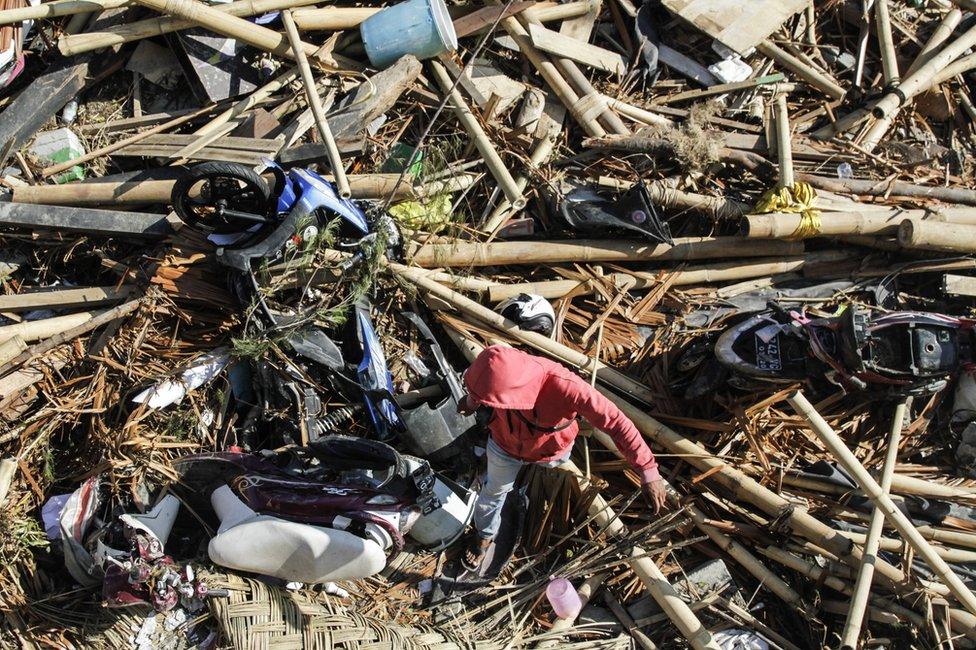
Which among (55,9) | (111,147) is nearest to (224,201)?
(111,147)

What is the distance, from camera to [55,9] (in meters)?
5.85

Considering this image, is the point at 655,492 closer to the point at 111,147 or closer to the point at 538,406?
the point at 538,406

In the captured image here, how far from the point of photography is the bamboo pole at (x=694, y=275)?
6.27 meters

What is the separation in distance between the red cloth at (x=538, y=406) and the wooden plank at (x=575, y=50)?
3224 mm

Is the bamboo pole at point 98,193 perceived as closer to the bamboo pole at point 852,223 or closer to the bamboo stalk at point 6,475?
the bamboo stalk at point 6,475

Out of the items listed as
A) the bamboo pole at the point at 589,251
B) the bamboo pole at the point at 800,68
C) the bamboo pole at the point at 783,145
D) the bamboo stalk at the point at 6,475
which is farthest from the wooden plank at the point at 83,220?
the bamboo pole at the point at 800,68

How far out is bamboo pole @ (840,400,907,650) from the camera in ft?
16.6

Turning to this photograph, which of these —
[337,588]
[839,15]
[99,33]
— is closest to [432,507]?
[337,588]

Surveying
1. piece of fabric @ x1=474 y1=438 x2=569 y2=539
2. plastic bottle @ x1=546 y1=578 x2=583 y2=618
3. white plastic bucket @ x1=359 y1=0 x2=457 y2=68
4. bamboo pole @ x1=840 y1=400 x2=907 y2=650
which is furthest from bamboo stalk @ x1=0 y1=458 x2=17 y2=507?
bamboo pole @ x1=840 y1=400 x2=907 y2=650

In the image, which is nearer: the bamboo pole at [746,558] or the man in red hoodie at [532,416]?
the man in red hoodie at [532,416]

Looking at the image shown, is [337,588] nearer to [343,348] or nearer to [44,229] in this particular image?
[343,348]

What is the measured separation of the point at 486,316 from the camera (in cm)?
592

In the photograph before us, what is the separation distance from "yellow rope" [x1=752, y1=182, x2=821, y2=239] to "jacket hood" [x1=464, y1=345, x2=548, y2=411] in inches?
112

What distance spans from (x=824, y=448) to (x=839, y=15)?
420 cm
